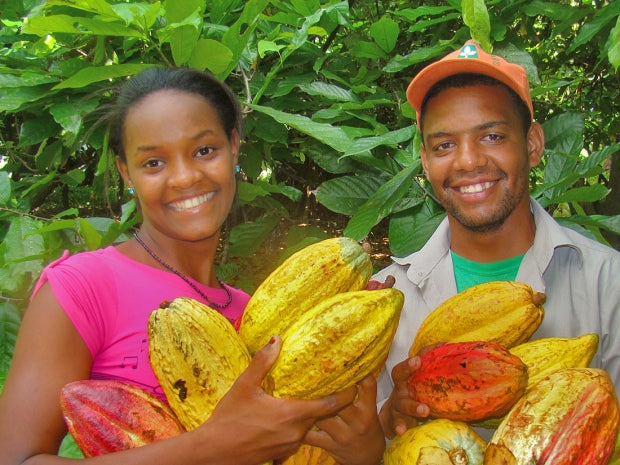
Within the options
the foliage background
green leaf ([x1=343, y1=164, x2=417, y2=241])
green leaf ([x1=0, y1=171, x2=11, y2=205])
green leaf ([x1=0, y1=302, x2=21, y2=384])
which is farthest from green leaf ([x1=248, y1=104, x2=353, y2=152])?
green leaf ([x1=0, y1=302, x2=21, y2=384])

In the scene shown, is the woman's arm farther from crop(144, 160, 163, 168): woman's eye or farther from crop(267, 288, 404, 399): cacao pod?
crop(144, 160, 163, 168): woman's eye

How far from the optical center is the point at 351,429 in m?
1.06

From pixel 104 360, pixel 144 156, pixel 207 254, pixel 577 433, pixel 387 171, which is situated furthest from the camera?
pixel 387 171

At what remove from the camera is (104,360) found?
122cm

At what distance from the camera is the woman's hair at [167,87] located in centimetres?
143

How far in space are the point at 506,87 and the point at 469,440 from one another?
1.07 meters

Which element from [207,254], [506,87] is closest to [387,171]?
[506,87]

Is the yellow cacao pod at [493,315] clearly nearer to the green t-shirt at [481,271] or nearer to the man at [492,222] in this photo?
the man at [492,222]

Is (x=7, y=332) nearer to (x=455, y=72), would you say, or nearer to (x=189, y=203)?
(x=189, y=203)

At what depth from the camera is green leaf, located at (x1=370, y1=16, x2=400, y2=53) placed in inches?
83.1

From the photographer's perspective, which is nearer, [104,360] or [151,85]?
[104,360]

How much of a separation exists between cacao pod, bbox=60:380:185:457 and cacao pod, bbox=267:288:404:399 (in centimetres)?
22

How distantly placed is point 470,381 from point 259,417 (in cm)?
36

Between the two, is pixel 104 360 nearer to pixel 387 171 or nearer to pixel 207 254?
pixel 207 254
